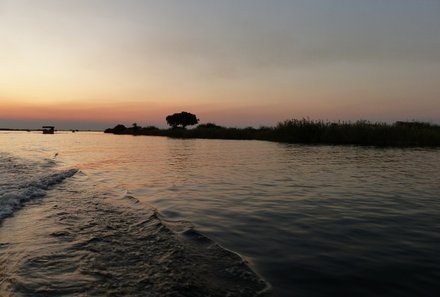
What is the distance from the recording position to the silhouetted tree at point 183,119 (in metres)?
122

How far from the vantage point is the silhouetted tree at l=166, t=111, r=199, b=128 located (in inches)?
4815

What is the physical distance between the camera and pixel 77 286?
17.0ft

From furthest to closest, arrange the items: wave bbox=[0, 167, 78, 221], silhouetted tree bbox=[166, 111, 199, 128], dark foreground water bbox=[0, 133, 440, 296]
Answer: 1. silhouetted tree bbox=[166, 111, 199, 128]
2. wave bbox=[0, 167, 78, 221]
3. dark foreground water bbox=[0, 133, 440, 296]

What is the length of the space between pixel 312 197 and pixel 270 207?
2202 millimetres

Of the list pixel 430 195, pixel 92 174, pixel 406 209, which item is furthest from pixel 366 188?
pixel 92 174

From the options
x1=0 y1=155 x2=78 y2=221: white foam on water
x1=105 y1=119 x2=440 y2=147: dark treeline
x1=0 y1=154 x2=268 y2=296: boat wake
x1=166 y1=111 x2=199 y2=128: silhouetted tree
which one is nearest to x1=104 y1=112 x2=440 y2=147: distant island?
x1=105 y1=119 x2=440 y2=147: dark treeline

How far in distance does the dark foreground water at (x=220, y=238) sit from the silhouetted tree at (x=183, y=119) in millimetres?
107126

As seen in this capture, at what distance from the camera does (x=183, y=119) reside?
122375mm

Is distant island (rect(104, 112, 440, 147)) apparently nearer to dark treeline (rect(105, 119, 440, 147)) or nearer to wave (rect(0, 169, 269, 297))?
dark treeline (rect(105, 119, 440, 147))

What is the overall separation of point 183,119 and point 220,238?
116 m

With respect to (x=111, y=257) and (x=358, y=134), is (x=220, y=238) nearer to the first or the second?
(x=111, y=257)

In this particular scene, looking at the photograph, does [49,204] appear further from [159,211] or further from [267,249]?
[267,249]

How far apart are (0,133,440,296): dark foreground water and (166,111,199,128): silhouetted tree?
10713cm

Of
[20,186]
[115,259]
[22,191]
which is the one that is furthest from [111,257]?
[20,186]
